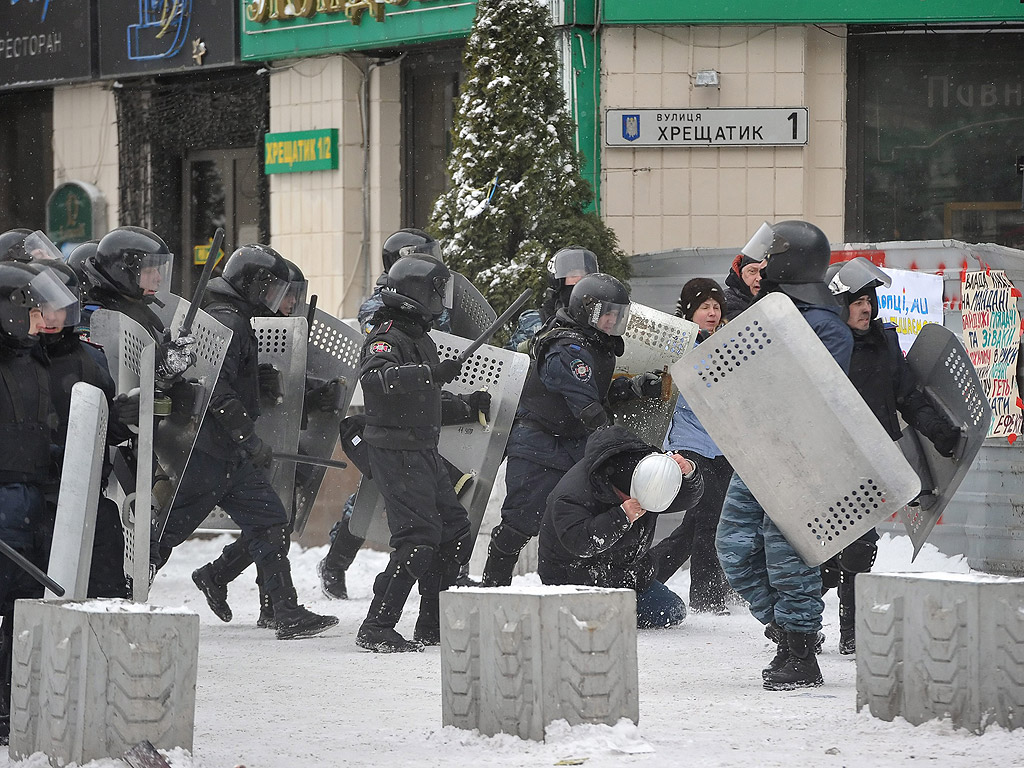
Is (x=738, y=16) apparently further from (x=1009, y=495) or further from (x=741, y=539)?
(x=741, y=539)

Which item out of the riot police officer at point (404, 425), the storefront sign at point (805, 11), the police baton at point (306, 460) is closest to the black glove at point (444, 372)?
the riot police officer at point (404, 425)

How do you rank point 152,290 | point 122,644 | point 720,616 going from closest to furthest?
point 122,644
point 152,290
point 720,616

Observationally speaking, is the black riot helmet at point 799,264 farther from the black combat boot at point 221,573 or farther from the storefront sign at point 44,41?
the storefront sign at point 44,41

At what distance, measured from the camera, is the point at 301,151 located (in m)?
14.5

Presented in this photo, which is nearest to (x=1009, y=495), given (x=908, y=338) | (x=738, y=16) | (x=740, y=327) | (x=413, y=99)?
(x=908, y=338)

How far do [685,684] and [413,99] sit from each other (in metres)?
8.98

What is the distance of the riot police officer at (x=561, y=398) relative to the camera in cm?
729

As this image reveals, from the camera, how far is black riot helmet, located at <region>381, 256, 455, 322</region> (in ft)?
23.2

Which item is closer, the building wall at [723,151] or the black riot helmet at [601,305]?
the black riot helmet at [601,305]

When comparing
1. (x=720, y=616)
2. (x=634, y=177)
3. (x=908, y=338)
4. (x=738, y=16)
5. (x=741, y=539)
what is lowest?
(x=720, y=616)

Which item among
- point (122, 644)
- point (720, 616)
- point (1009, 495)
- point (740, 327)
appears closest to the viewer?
point (122, 644)

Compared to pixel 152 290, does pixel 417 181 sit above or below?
above

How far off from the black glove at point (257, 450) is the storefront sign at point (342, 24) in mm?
6240

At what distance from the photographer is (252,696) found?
6.02 m
